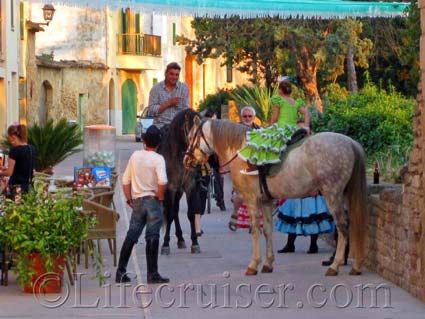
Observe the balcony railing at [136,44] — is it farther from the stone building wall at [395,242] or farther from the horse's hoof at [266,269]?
the horse's hoof at [266,269]

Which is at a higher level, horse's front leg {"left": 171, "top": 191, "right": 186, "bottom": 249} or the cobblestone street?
horse's front leg {"left": 171, "top": 191, "right": 186, "bottom": 249}

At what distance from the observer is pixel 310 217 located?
14.8 metres

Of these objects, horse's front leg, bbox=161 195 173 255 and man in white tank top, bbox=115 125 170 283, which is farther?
horse's front leg, bbox=161 195 173 255

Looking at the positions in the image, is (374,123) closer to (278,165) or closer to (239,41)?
(278,165)

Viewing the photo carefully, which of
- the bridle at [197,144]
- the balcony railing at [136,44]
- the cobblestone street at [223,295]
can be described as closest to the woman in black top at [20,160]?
the cobblestone street at [223,295]

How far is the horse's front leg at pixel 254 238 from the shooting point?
1309cm

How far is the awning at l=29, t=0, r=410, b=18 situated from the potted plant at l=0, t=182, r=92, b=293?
3666mm

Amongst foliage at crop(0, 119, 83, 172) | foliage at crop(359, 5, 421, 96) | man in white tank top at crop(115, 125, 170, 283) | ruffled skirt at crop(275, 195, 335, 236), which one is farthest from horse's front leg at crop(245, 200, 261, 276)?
foliage at crop(359, 5, 421, 96)

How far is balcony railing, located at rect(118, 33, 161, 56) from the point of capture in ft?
222

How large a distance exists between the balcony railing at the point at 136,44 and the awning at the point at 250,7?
50953 millimetres

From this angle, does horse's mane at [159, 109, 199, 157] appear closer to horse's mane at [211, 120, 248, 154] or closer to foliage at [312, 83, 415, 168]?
horse's mane at [211, 120, 248, 154]

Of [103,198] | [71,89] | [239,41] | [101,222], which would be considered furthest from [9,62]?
[101,222]

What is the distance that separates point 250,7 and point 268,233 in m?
3.98

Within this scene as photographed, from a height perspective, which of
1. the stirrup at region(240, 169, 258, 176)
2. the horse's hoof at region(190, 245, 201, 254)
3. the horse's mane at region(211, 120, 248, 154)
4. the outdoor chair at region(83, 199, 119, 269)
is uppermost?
the horse's mane at region(211, 120, 248, 154)
